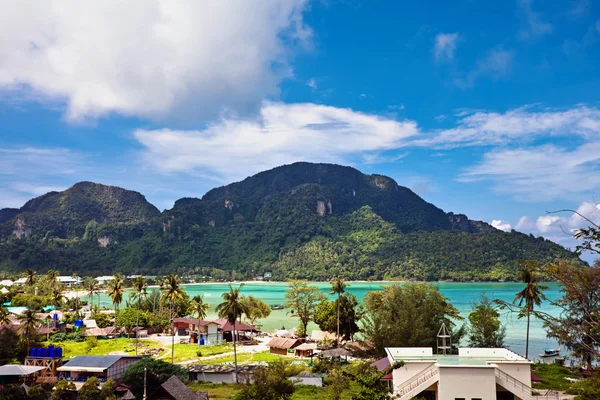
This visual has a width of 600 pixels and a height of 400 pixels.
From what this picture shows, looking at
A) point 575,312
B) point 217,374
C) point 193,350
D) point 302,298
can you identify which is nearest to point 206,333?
point 193,350

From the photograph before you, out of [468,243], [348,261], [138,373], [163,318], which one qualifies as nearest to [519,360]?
[138,373]

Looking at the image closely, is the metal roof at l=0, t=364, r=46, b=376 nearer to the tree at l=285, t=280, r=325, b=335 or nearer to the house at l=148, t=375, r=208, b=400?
the house at l=148, t=375, r=208, b=400

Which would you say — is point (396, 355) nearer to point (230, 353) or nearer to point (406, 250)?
point (230, 353)

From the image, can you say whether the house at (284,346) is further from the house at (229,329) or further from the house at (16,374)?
the house at (16,374)

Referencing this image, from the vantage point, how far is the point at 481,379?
23156mm

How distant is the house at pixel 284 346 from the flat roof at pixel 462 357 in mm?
18961

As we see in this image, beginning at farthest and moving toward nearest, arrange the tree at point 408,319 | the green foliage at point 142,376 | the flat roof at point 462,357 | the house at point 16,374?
the tree at point 408,319, the house at point 16,374, the green foliage at point 142,376, the flat roof at point 462,357

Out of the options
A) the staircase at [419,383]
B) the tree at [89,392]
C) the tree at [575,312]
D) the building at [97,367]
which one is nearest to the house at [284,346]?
the building at [97,367]

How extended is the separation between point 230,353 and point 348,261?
15344cm

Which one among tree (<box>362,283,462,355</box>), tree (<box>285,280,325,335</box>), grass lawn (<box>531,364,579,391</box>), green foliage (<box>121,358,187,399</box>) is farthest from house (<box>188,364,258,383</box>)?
grass lawn (<box>531,364,579,391</box>)

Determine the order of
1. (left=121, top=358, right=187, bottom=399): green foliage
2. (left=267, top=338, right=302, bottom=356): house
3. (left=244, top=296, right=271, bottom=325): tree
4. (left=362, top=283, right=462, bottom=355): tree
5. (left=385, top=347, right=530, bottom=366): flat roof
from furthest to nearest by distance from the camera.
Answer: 1. (left=244, top=296, right=271, bottom=325): tree
2. (left=267, top=338, right=302, bottom=356): house
3. (left=362, top=283, right=462, bottom=355): tree
4. (left=121, top=358, right=187, bottom=399): green foliage
5. (left=385, top=347, right=530, bottom=366): flat roof

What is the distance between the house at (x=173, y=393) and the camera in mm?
25703

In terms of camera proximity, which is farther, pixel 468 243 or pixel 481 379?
pixel 468 243

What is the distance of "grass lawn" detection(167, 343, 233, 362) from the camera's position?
44828mm
